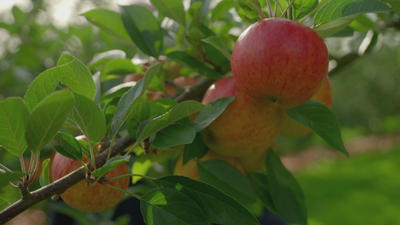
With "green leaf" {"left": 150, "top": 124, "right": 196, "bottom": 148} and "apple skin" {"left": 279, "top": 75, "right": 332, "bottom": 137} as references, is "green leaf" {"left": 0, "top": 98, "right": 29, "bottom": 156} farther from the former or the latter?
"apple skin" {"left": 279, "top": 75, "right": 332, "bottom": 137}

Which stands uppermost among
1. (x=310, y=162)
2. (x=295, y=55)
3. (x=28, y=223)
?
(x=295, y=55)

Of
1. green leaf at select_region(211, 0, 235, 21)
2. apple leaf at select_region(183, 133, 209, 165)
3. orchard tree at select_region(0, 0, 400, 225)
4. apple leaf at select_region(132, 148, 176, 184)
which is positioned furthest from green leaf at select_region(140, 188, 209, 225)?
green leaf at select_region(211, 0, 235, 21)

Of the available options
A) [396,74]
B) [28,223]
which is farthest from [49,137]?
[396,74]

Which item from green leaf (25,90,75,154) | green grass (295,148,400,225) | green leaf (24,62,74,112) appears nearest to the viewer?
green leaf (25,90,75,154)

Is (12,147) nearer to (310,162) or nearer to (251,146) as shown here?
(251,146)

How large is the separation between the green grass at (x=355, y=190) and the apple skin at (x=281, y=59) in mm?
4212

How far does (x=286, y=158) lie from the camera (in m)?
7.98

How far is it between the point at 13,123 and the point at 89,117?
99 millimetres

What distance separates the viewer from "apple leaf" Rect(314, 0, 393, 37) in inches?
20.4

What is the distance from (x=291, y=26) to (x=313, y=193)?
5.76 meters

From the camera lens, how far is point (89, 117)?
520 mm

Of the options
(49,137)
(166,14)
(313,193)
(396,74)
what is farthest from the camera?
(396,74)

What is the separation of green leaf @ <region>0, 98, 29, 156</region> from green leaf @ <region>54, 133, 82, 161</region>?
0.06m

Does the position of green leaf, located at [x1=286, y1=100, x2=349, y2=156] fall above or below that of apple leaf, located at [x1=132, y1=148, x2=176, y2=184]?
above
